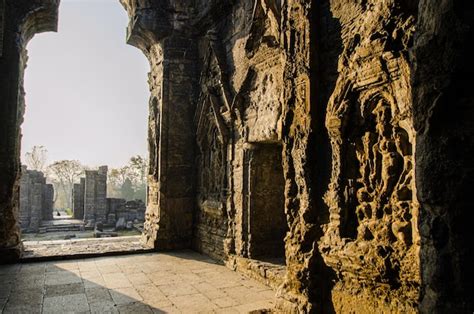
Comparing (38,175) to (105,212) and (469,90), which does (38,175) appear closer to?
(105,212)

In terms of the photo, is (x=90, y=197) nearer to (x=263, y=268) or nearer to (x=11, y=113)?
(x=11, y=113)

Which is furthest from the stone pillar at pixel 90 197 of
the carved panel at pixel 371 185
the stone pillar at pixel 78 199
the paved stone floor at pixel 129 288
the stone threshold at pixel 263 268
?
the carved panel at pixel 371 185

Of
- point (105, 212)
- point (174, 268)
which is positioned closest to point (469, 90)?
point (174, 268)

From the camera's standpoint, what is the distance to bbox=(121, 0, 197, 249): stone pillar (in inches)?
315

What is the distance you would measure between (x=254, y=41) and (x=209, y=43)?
168cm

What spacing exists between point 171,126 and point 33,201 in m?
14.1

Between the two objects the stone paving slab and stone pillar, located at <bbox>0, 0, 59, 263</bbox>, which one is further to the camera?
the stone paving slab

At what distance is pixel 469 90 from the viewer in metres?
1.39

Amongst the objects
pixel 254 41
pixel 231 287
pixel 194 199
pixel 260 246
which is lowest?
pixel 231 287

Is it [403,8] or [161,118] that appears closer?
[403,8]

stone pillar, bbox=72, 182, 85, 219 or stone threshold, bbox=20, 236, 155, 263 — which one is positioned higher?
stone pillar, bbox=72, 182, 85, 219

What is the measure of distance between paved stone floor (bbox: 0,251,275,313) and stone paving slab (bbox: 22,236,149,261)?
27 centimetres

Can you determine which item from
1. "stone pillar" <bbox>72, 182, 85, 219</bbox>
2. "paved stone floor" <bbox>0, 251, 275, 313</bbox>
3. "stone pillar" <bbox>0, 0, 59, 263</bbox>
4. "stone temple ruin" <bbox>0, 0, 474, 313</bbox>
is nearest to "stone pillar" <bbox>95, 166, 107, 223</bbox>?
"stone pillar" <bbox>72, 182, 85, 219</bbox>

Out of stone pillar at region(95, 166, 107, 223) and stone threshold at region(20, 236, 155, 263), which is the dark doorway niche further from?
stone pillar at region(95, 166, 107, 223)
